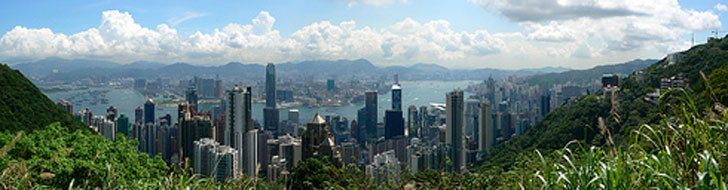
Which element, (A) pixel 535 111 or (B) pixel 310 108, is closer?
(A) pixel 535 111

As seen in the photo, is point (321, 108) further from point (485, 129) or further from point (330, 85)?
point (485, 129)

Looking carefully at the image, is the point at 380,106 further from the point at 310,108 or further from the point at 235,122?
the point at 235,122

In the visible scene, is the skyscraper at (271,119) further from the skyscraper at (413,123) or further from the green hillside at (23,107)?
the green hillside at (23,107)

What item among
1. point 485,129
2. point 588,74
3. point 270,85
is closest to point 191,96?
point 270,85

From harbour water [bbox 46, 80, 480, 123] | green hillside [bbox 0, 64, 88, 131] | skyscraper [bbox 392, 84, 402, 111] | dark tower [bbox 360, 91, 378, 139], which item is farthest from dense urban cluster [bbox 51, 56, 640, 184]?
green hillside [bbox 0, 64, 88, 131]

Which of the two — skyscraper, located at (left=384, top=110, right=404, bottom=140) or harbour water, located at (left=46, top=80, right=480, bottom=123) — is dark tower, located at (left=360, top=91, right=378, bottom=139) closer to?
skyscraper, located at (left=384, top=110, right=404, bottom=140)

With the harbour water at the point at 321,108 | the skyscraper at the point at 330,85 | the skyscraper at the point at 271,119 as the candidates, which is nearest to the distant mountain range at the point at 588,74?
the harbour water at the point at 321,108

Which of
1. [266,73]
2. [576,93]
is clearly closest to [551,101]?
[576,93]
